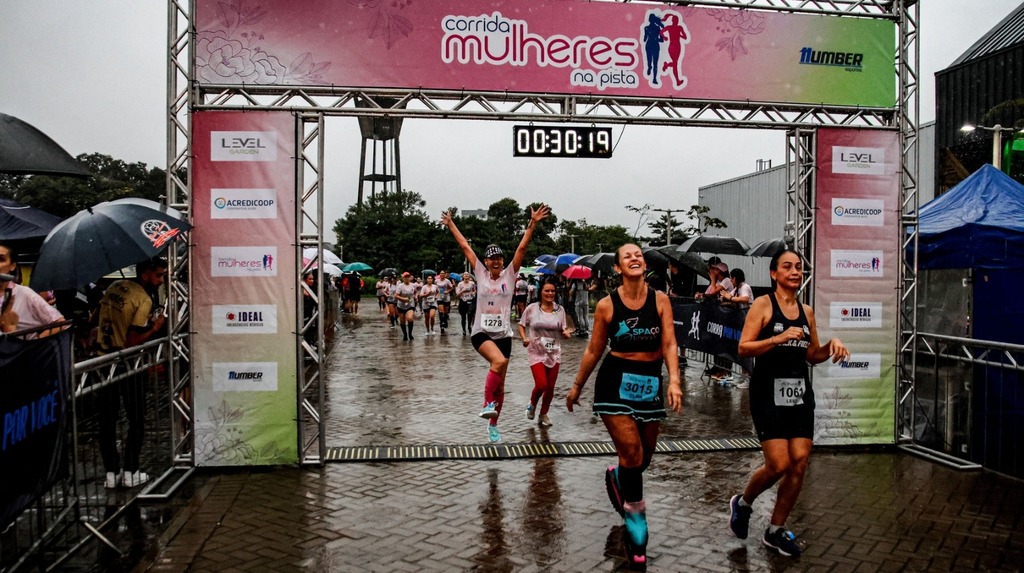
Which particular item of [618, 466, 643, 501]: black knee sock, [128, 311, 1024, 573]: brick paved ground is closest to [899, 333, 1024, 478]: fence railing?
[128, 311, 1024, 573]: brick paved ground

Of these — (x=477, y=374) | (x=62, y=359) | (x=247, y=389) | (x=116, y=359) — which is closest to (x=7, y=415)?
(x=62, y=359)

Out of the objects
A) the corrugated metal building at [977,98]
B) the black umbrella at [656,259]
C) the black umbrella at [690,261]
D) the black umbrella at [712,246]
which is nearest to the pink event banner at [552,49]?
the black umbrella at [712,246]

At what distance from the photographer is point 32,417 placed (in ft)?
13.7

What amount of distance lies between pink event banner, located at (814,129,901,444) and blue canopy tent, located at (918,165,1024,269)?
0.71 meters

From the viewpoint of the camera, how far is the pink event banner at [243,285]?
7.21 metres

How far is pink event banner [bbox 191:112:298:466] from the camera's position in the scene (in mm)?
7215

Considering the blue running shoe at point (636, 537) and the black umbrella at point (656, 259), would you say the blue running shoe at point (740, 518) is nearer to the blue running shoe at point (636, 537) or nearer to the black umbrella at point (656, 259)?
the blue running shoe at point (636, 537)

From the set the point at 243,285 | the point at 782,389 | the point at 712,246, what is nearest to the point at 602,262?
the point at 712,246

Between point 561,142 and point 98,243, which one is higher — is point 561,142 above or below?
above

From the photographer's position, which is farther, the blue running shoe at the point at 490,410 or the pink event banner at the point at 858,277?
the pink event banner at the point at 858,277

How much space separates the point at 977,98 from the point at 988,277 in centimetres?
1817

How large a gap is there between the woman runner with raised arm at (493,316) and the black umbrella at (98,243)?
113 inches

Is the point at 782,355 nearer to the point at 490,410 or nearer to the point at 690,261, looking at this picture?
the point at 490,410

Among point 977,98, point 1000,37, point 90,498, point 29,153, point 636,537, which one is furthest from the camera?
point 1000,37
